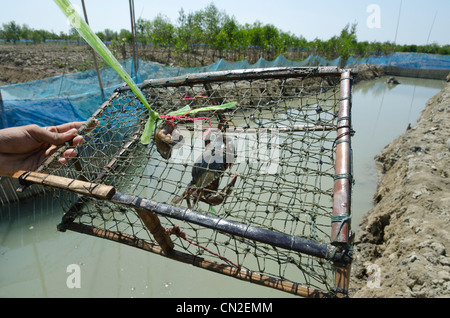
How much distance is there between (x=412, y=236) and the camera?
266 centimetres

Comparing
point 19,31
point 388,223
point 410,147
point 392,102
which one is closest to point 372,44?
point 392,102

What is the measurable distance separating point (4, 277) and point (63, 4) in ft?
14.0

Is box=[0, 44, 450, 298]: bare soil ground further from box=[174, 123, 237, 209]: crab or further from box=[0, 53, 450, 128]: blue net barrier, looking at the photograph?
box=[0, 53, 450, 128]: blue net barrier

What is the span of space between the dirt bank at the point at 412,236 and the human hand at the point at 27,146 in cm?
304

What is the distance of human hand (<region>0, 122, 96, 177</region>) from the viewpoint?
2125 mm

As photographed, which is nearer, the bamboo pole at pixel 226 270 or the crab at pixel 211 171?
the bamboo pole at pixel 226 270

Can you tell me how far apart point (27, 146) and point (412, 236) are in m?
3.83

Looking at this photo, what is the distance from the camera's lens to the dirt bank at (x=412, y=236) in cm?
210
